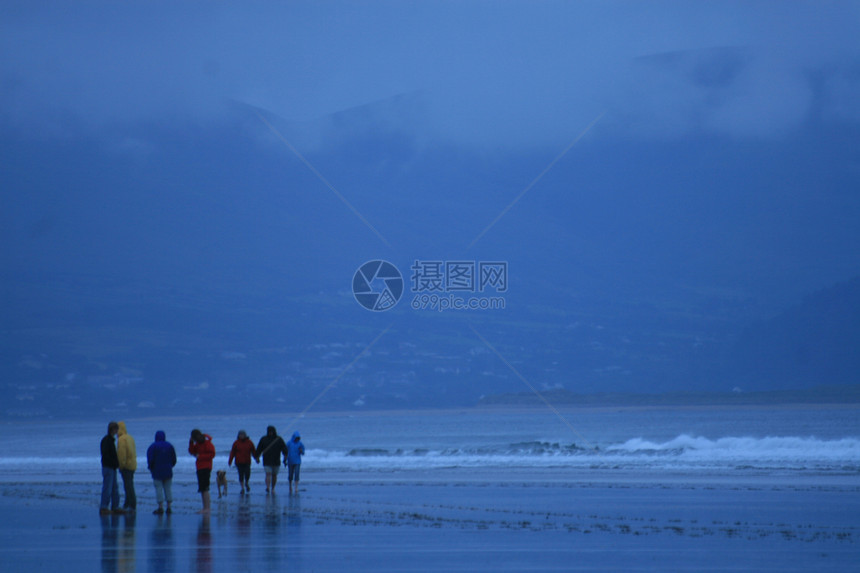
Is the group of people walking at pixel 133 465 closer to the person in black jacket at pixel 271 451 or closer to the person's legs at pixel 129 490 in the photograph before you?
the person's legs at pixel 129 490

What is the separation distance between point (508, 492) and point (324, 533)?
8.79 meters

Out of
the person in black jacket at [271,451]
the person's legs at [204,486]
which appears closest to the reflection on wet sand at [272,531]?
the person's legs at [204,486]

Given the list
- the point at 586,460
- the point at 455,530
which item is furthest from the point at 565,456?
the point at 455,530

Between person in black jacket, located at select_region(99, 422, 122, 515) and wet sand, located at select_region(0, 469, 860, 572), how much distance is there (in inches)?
16.6

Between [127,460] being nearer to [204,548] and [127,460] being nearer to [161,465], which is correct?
[161,465]

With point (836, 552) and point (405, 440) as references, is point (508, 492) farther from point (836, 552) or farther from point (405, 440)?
point (405, 440)

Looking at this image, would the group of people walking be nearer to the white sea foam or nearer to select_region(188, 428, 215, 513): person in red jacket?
select_region(188, 428, 215, 513): person in red jacket

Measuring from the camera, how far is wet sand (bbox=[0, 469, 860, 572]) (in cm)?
1138

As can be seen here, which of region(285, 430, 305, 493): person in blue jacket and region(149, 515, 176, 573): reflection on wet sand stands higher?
region(285, 430, 305, 493): person in blue jacket

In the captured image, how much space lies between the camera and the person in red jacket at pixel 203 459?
702 inches

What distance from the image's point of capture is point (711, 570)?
10602 mm

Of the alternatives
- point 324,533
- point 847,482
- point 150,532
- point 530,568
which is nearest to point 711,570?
point 530,568

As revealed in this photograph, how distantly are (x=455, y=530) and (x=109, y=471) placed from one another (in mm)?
7227

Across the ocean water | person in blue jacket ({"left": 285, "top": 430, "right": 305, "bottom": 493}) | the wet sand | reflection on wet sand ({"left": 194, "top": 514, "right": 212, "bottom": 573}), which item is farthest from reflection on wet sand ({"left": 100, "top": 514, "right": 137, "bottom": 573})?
the ocean water
